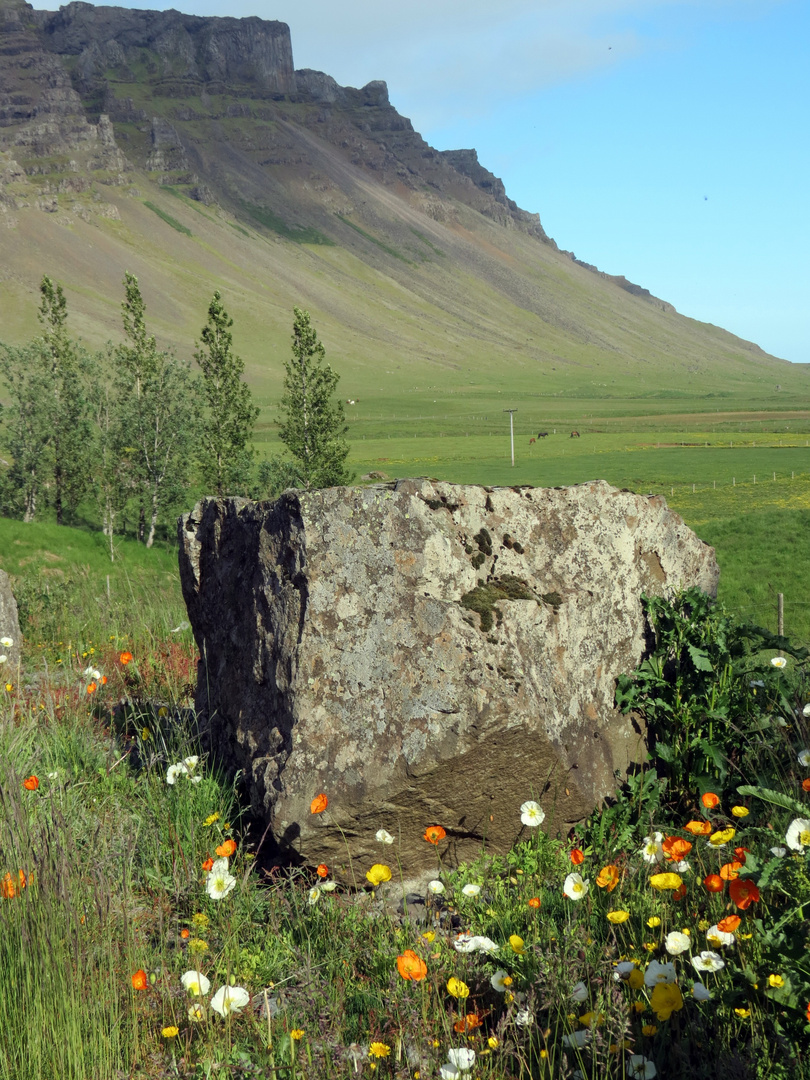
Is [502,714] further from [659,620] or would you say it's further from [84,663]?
[84,663]

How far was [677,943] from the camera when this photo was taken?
10.1ft

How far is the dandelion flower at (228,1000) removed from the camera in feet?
9.37

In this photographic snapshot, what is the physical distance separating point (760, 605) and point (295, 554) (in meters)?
18.3

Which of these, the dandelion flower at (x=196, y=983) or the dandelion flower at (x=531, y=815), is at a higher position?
the dandelion flower at (x=531, y=815)

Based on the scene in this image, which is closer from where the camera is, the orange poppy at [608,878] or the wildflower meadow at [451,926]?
the wildflower meadow at [451,926]

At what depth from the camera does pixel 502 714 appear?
4.80 metres

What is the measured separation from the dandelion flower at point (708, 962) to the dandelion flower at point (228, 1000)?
65.8 inches

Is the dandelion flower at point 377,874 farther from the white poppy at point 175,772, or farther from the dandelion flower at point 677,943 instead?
the white poppy at point 175,772

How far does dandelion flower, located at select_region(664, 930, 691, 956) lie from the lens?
3.05 metres

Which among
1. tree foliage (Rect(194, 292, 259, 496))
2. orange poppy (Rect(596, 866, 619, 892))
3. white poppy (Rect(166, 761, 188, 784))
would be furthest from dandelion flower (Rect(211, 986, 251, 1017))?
tree foliage (Rect(194, 292, 259, 496))

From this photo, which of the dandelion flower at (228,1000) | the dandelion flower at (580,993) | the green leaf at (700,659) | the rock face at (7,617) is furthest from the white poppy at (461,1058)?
the rock face at (7,617)

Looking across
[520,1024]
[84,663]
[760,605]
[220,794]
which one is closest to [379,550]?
[220,794]

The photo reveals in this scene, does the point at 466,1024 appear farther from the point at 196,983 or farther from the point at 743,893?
the point at 743,893

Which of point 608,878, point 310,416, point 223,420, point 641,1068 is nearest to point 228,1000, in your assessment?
point 641,1068
